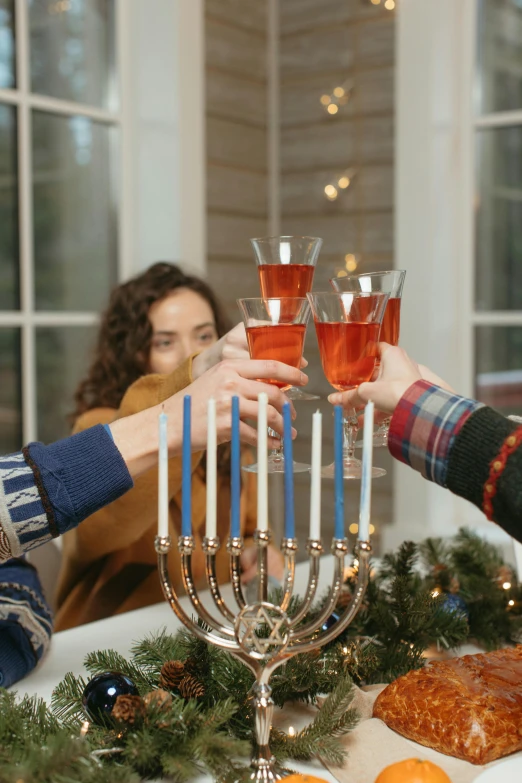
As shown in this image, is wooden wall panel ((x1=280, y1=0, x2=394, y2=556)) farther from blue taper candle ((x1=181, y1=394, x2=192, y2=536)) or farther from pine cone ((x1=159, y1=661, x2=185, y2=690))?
blue taper candle ((x1=181, y1=394, x2=192, y2=536))

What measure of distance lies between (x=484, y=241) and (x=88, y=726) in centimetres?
233

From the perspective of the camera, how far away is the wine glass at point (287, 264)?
3.81 feet

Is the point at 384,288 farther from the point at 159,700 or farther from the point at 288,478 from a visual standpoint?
the point at 159,700

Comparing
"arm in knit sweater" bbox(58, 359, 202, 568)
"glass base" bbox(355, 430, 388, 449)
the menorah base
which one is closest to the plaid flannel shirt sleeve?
"glass base" bbox(355, 430, 388, 449)

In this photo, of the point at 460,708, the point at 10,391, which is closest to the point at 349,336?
the point at 460,708

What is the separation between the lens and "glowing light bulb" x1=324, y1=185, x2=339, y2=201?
3.27m

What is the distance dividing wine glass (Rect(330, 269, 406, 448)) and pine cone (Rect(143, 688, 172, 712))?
0.37 meters

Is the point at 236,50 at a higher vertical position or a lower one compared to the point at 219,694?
higher

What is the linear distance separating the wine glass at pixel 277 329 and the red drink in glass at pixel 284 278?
0.11 meters

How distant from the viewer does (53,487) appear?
3.48 ft

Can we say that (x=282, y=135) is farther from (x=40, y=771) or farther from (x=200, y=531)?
(x=40, y=771)

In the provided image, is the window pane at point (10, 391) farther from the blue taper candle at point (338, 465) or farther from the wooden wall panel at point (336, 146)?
the blue taper candle at point (338, 465)

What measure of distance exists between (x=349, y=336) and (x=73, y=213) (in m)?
1.89

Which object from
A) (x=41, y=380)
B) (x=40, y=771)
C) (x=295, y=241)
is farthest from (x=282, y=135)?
(x=40, y=771)
